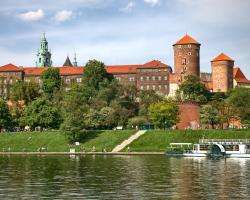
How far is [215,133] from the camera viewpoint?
293 feet

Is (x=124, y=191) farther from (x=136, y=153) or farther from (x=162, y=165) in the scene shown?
(x=136, y=153)

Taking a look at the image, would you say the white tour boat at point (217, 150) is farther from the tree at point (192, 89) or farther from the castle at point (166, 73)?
the castle at point (166, 73)

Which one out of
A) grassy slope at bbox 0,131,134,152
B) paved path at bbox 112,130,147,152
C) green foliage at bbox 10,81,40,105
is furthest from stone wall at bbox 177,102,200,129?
green foliage at bbox 10,81,40,105

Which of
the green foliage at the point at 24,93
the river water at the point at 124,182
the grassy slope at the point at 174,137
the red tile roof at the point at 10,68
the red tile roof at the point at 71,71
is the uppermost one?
the red tile roof at the point at 10,68

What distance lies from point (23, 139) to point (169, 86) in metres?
54.9

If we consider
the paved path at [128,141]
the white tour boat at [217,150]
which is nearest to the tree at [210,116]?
the paved path at [128,141]

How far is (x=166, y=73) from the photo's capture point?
14575 cm

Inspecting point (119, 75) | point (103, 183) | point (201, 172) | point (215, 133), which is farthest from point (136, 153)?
point (119, 75)

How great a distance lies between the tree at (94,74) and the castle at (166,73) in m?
10.4

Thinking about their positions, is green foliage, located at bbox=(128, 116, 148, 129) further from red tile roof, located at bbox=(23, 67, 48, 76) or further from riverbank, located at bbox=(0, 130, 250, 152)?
red tile roof, located at bbox=(23, 67, 48, 76)

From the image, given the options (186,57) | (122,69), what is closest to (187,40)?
(186,57)

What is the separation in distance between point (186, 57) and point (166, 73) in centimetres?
1139

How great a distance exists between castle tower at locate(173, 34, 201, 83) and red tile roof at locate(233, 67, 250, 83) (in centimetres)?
1773

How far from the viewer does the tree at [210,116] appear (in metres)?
103
